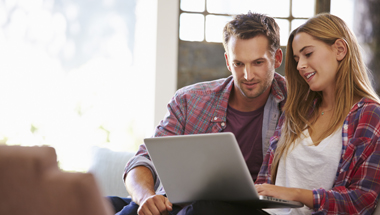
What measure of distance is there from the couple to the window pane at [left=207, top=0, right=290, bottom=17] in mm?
1067

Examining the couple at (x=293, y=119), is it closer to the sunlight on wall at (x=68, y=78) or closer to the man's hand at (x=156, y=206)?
the man's hand at (x=156, y=206)

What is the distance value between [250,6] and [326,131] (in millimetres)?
1811

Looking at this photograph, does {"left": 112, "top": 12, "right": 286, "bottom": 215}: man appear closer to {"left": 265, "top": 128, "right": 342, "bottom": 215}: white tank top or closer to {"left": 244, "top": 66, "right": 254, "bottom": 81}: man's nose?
{"left": 244, "top": 66, "right": 254, "bottom": 81}: man's nose

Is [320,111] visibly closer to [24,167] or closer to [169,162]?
[169,162]

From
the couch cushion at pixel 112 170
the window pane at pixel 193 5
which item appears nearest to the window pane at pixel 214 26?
the window pane at pixel 193 5

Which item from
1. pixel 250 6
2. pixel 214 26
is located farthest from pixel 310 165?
pixel 250 6

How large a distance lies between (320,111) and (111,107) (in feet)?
8.62

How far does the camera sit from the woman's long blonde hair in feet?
4.97

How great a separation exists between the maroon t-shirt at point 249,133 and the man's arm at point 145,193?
42cm

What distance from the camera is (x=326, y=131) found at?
1527mm

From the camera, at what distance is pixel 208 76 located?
3072 mm

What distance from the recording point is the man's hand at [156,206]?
141 cm

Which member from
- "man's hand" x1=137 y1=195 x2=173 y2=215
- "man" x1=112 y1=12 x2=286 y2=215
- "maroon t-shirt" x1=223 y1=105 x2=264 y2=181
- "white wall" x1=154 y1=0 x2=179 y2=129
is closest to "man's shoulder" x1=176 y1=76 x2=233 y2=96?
"man" x1=112 y1=12 x2=286 y2=215

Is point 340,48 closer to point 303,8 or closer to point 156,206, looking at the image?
point 156,206
